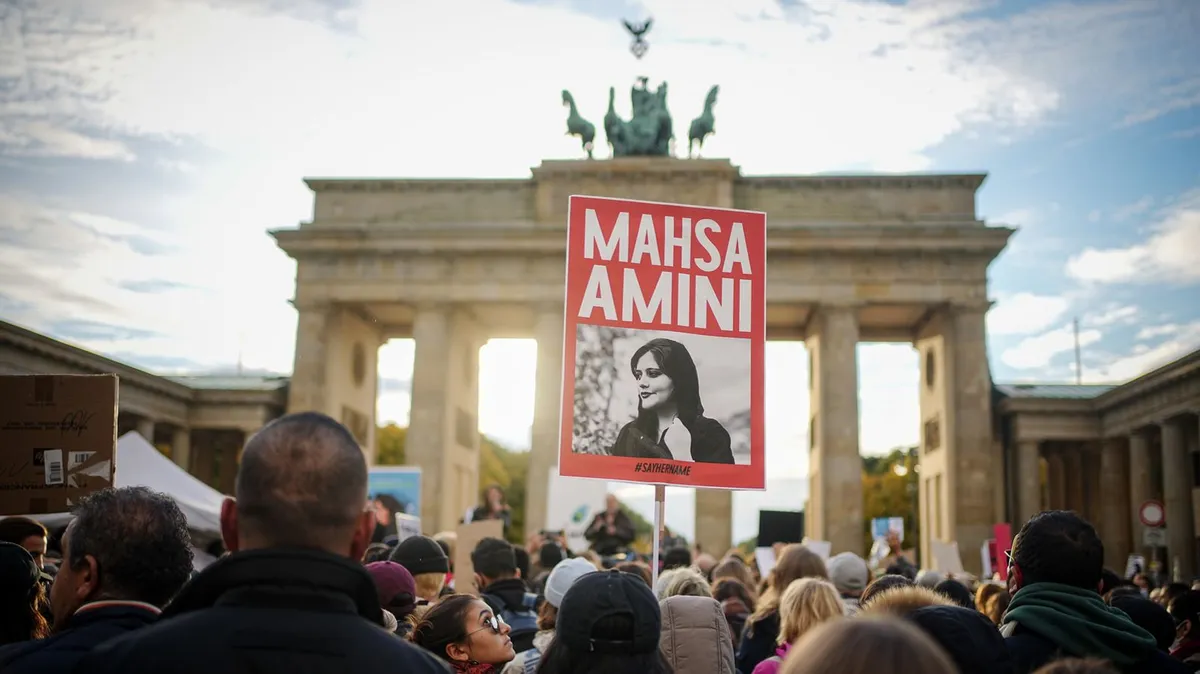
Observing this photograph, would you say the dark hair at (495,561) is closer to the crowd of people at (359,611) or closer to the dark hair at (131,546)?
the crowd of people at (359,611)

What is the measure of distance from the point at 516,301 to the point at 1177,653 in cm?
4107

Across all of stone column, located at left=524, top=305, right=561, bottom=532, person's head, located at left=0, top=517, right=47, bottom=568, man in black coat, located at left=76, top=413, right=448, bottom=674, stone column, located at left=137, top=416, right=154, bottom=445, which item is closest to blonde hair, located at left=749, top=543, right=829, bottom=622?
person's head, located at left=0, top=517, right=47, bottom=568

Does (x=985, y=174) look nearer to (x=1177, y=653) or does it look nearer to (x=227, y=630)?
(x=1177, y=653)

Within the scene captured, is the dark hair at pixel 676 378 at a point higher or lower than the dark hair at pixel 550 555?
higher

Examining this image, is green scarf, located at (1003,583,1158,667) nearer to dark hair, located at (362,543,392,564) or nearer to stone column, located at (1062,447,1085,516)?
dark hair, located at (362,543,392,564)

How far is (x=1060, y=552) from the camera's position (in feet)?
18.5

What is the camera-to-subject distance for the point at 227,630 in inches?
119

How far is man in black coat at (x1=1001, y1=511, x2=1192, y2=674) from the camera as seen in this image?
214 inches

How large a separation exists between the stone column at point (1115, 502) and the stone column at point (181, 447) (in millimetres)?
38275

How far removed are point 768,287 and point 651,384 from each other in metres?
41.3

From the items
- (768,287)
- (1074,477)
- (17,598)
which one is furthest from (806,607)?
(1074,477)

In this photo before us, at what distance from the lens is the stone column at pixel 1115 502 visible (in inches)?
1927

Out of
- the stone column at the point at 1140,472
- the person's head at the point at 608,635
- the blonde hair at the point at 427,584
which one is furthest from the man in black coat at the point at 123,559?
the stone column at the point at 1140,472

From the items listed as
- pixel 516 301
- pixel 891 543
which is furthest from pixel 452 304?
pixel 891 543
